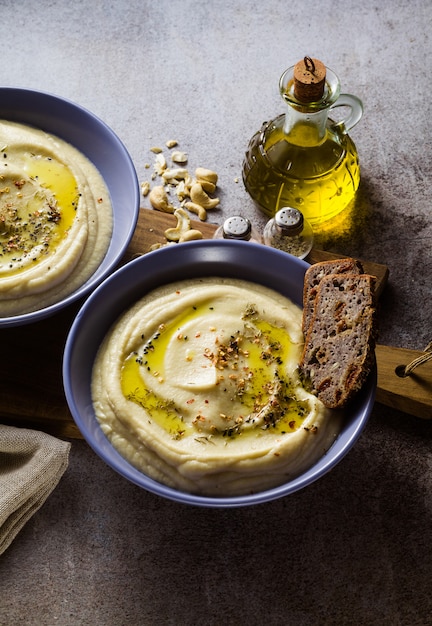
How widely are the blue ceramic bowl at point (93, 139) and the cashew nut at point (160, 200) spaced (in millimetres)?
401

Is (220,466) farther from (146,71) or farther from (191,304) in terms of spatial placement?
(146,71)

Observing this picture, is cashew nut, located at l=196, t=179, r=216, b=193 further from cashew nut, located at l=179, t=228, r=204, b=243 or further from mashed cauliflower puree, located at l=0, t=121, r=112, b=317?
mashed cauliflower puree, located at l=0, t=121, r=112, b=317

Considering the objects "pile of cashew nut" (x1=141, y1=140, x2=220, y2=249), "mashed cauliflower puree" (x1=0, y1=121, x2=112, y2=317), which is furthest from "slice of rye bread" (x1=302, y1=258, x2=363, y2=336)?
"mashed cauliflower puree" (x1=0, y1=121, x2=112, y2=317)

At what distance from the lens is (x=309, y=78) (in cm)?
429

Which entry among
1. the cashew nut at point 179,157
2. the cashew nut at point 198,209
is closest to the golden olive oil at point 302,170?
the cashew nut at point 198,209

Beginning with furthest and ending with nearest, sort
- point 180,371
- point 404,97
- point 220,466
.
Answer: point 404,97 < point 180,371 < point 220,466

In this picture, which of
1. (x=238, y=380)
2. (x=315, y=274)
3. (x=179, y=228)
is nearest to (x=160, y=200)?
(x=179, y=228)

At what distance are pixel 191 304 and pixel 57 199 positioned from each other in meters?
1.08

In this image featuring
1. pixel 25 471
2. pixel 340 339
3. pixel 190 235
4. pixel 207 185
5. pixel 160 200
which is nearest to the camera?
pixel 340 339

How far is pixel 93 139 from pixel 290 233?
4.43 feet

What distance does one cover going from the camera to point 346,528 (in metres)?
4.34

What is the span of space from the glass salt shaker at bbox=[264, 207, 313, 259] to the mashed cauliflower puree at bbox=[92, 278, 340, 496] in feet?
1.57

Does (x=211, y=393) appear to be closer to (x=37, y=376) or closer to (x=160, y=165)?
(x=37, y=376)

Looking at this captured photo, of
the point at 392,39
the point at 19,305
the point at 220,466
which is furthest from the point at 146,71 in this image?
the point at 220,466
